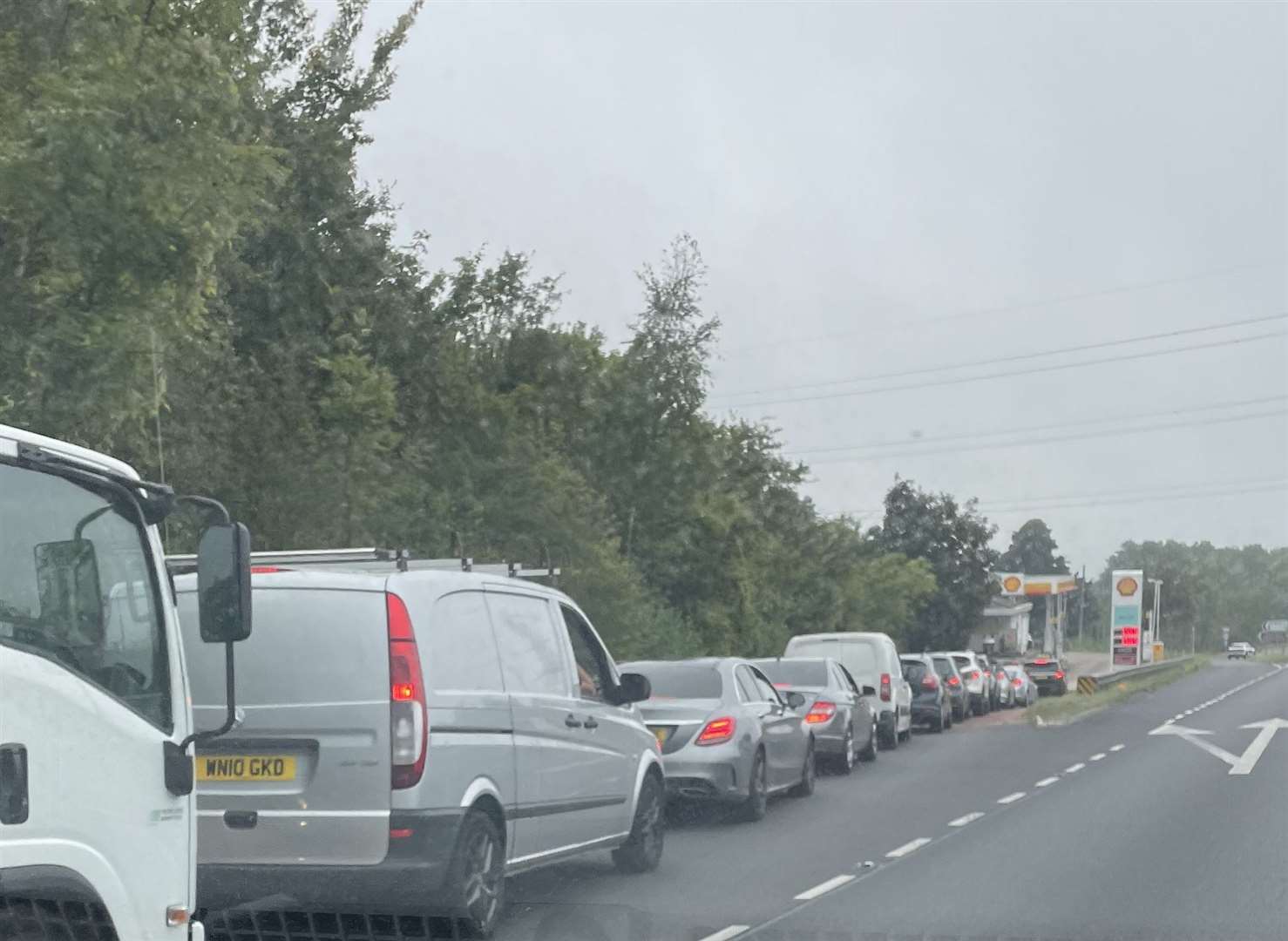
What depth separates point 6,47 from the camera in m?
14.0

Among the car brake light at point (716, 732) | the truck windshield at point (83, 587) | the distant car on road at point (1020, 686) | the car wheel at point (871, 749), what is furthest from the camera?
the distant car on road at point (1020, 686)

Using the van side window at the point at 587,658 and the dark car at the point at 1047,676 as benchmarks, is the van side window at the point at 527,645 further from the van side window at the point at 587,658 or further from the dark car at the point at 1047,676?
the dark car at the point at 1047,676

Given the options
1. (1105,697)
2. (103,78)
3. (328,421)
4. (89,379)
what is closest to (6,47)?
(103,78)

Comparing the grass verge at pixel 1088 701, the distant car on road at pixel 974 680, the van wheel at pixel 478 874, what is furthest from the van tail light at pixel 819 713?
the distant car on road at pixel 974 680

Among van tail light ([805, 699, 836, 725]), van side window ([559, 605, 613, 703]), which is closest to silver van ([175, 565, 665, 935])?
van side window ([559, 605, 613, 703])

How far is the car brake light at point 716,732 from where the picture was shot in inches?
610

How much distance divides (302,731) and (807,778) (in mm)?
10155

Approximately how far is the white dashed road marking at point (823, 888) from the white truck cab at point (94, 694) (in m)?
5.85

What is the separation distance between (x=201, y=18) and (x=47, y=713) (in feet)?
34.5

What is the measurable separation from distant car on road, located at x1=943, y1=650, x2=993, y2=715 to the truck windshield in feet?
113

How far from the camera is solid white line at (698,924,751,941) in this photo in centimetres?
952

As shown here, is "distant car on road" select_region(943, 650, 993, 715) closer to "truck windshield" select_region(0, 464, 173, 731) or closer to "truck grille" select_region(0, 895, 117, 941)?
"truck windshield" select_region(0, 464, 173, 731)

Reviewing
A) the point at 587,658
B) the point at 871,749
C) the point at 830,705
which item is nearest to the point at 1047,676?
the point at 871,749

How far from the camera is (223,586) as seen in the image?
576 cm
